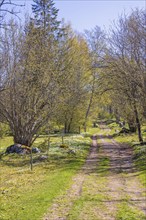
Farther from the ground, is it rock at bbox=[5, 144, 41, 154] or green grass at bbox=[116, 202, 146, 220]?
rock at bbox=[5, 144, 41, 154]

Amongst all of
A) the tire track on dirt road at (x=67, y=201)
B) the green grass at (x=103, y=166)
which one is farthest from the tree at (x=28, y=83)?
the tire track on dirt road at (x=67, y=201)

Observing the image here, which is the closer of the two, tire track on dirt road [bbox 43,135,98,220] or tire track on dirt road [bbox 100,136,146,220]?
tire track on dirt road [bbox 43,135,98,220]

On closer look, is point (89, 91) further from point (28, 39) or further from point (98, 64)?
point (28, 39)

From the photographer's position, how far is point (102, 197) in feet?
38.5

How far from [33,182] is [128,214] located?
20.6 ft

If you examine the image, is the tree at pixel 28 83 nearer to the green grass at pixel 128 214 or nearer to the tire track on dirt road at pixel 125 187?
the tire track on dirt road at pixel 125 187

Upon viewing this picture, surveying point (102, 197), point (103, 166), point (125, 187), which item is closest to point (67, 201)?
point (102, 197)

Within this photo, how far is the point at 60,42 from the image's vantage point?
→ 30.6 m

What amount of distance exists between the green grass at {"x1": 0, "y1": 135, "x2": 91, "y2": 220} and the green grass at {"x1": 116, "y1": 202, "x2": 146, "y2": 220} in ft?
8.06

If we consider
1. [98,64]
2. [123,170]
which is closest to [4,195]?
[123,170]

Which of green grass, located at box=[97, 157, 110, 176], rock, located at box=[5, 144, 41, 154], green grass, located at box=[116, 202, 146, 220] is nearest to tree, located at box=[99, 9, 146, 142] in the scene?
green grass, located at box=[97, 157, 110, 176]

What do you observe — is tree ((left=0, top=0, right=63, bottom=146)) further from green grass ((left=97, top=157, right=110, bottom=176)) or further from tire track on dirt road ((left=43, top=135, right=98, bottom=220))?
tire track on dirt road ((left=43, top=135, right=98, bottom=220))

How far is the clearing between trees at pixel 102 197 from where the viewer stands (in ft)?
31.2

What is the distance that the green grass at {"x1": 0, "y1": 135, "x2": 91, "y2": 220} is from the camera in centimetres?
1009
